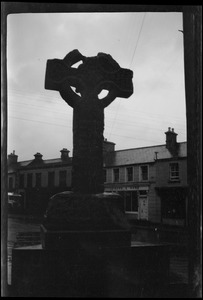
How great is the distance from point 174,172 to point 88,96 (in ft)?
63.5

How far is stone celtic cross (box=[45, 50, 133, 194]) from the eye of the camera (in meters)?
4.80

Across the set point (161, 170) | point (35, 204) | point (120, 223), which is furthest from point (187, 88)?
point (35, 204)

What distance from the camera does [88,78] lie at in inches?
194

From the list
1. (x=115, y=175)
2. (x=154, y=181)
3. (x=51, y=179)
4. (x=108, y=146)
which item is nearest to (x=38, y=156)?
(x=51, y=179)

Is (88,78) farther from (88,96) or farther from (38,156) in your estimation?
(38,156)

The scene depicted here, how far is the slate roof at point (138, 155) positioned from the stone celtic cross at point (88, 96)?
18856mm

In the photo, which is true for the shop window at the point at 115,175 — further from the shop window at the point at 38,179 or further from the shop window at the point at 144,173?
the shop window at the point at 38,179

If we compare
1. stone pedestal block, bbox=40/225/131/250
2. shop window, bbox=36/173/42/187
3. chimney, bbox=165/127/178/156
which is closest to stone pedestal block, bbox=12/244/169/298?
stone pedestal block, bbox=40/225/131/250

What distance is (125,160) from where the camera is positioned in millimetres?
27016

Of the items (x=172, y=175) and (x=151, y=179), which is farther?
(x=151, y=179)

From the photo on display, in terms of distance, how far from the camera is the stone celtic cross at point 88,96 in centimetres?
480

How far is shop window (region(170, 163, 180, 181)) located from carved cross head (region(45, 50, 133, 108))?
18.9m

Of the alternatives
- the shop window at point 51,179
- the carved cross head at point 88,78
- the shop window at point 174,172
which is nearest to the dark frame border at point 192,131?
the carved cross head at point 88,78

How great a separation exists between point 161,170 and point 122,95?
1951 cm
